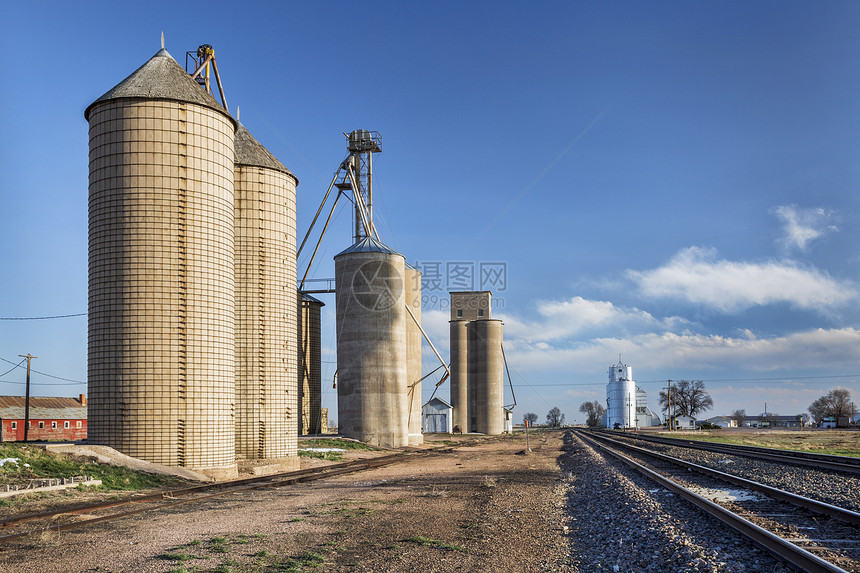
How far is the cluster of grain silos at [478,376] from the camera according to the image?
86438 millimetres

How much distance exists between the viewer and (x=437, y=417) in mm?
85625

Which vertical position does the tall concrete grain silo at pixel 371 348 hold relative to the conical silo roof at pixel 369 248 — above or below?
below

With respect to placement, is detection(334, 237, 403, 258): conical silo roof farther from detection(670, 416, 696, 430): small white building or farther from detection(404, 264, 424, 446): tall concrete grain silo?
detection(670, 416, 696, 430): small white building

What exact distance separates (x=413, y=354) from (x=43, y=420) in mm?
39425

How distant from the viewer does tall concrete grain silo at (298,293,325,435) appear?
47719 mm

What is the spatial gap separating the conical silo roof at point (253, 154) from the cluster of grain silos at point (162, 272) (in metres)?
3.90

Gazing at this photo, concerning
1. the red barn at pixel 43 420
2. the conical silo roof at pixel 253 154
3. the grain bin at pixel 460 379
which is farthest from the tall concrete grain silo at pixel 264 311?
the grain bin at pixel 460 379

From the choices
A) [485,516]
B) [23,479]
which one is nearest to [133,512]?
[23,479]

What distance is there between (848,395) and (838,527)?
549 feet

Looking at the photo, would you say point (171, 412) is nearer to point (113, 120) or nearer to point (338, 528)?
point (113, 120)

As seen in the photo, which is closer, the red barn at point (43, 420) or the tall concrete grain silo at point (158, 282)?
the tall concrete grain silo at point (158, 282)

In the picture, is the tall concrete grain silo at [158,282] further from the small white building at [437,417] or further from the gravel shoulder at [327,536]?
the small white building at [437,417]

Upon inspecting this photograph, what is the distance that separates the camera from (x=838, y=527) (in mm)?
10344

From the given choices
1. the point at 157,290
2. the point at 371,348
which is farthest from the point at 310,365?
the point at 157,290
